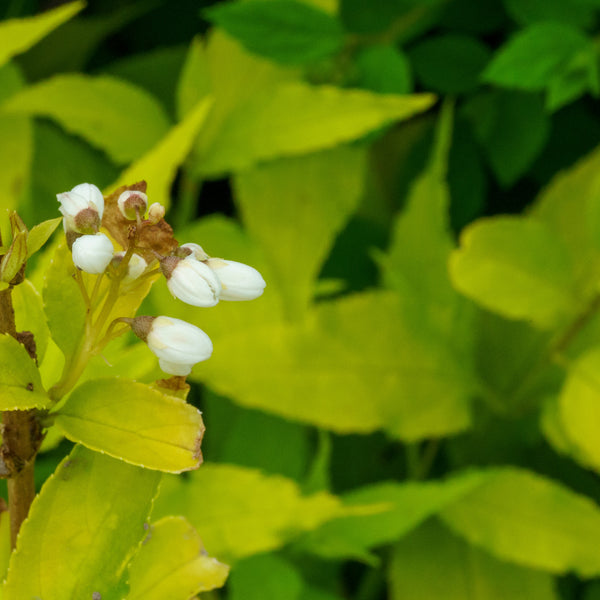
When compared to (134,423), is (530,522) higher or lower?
lower

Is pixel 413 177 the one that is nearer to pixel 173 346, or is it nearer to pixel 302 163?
pixel 302 163

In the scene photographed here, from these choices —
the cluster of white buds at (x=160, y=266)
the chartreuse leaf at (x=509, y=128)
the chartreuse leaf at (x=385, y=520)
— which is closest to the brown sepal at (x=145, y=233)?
the cluster of white buds at (x=160, y=266)

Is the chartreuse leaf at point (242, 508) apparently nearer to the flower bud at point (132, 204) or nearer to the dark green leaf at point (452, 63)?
the flower bud at point (132, 204)

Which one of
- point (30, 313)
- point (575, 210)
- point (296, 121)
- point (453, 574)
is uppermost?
point (30, 313)

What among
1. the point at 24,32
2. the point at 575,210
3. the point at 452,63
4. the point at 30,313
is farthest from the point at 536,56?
the point at 30,313

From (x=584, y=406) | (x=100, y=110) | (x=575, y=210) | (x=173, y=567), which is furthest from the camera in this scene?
(x=575, y=210)

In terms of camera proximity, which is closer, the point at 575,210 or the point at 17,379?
the point at 17,379

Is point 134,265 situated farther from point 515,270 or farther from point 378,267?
point 378,267

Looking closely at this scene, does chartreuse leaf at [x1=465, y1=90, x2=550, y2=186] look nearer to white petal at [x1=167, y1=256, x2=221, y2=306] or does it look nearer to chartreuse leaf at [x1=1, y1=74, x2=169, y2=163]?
chartreuse leaf at [x1=1, y1=74, x2=169, y2=163]
